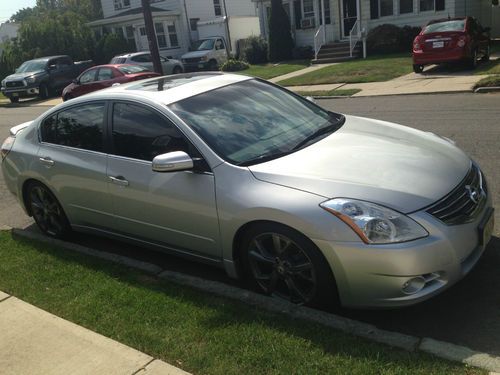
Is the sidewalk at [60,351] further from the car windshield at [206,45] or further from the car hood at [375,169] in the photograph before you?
the car windshield at [206,45]

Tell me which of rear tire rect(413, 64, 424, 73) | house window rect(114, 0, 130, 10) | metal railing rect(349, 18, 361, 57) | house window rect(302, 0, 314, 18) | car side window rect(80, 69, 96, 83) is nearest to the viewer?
rear tire rect(413, 64, 424, 73)

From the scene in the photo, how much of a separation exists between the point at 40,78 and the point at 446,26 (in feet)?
57.7

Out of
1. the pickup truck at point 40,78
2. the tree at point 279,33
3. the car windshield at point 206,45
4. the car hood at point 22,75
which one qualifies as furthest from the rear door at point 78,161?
the car windshield at point 206,45

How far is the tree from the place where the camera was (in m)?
27.5

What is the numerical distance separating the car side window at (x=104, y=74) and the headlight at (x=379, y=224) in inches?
643

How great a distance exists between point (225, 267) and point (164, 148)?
3.38 feet

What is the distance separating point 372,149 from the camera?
12.7 feet

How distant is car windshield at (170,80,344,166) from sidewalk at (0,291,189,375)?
1.48 m

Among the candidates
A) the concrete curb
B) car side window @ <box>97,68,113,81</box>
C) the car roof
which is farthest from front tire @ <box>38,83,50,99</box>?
the car roof

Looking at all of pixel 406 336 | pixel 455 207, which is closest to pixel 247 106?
pixel 455 207

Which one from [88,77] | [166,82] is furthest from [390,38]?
[166,82]

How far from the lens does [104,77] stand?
1834 centimetres

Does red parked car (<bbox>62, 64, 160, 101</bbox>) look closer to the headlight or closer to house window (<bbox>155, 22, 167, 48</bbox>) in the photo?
the headlight

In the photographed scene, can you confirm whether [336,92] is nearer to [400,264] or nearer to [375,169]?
Result: [375,169]
